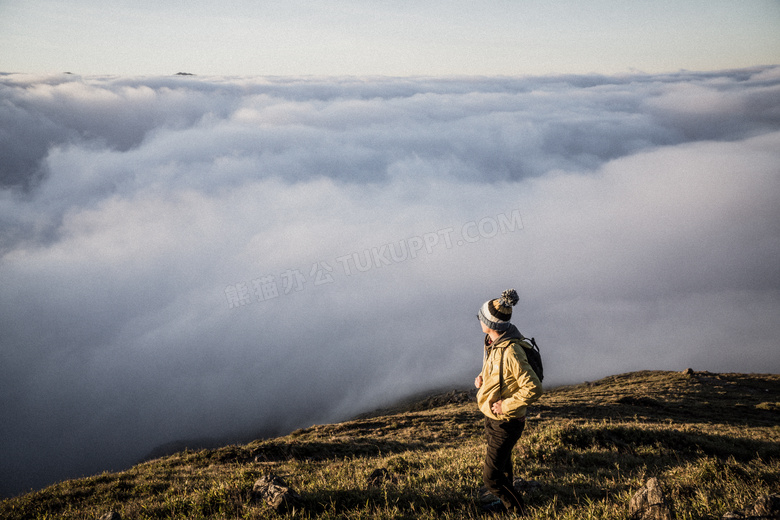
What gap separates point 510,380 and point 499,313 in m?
0.74

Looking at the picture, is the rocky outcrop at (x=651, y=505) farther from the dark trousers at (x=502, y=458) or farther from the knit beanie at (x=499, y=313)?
the knit beanie at (x=499, y=313)

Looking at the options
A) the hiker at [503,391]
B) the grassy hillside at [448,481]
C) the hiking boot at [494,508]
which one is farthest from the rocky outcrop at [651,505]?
the hiking boot at [494,508]

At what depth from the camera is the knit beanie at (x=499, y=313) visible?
4.50 meters

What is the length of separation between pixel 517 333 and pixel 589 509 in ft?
7.31

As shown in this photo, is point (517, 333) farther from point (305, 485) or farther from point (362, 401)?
point (362, 401)

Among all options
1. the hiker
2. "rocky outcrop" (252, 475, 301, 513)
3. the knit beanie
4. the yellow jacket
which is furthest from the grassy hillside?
the knit beanie

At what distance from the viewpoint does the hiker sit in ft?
13.6

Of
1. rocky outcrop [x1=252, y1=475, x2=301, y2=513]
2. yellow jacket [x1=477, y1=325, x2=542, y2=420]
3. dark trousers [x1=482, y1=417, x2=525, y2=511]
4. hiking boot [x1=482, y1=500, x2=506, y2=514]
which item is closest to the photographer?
yellow jacket [x1=477, y1=325, x2=542, y2=420]

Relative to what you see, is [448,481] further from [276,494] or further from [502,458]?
[276,494]

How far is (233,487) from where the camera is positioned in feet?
20.0

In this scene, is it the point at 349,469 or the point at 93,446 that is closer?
the point at 349,469

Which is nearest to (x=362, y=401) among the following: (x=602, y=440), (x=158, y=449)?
(x=158, y=449)

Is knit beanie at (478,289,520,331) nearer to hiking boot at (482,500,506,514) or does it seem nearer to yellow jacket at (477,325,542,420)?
yellow jacket at (477,325,542,420)

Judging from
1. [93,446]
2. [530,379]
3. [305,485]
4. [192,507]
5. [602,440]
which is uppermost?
[530,379]
